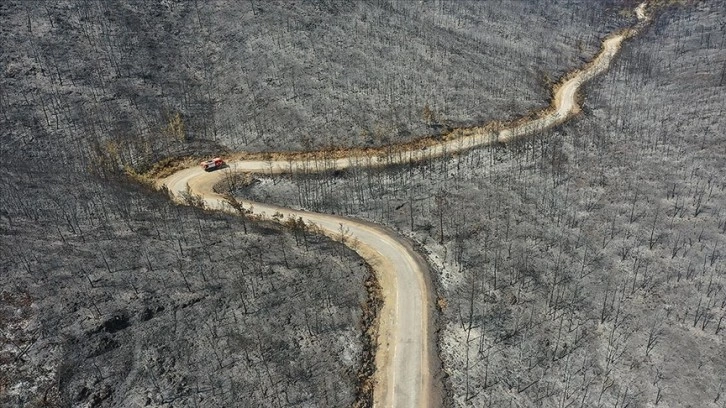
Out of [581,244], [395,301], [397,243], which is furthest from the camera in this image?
[397,243]

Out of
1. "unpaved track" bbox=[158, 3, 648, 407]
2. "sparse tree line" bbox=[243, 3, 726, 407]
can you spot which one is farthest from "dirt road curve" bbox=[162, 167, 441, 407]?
"sparse tree line" bbox=[243, 3, 726, 407]

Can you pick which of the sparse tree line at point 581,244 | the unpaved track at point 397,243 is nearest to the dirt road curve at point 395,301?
the unpaved track at point 397,243

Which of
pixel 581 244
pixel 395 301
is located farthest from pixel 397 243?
pixel 581 244

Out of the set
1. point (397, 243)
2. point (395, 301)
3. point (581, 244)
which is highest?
point (397, 243)

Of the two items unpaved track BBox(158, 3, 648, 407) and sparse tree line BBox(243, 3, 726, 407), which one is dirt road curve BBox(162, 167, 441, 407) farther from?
sparse tree line BBox(243, 3, 726, 407)

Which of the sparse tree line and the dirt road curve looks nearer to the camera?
the dirt road curve

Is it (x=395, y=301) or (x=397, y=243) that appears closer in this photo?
(x=395, y=301)

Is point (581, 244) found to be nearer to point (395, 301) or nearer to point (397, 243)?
point (397, 243)

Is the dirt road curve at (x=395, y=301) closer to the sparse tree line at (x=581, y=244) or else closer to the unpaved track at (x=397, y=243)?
the unpaved track at (x=397, y=243)

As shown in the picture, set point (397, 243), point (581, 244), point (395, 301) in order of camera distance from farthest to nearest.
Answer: point (397, 243) → point (581, 244) → point (395, 301)
